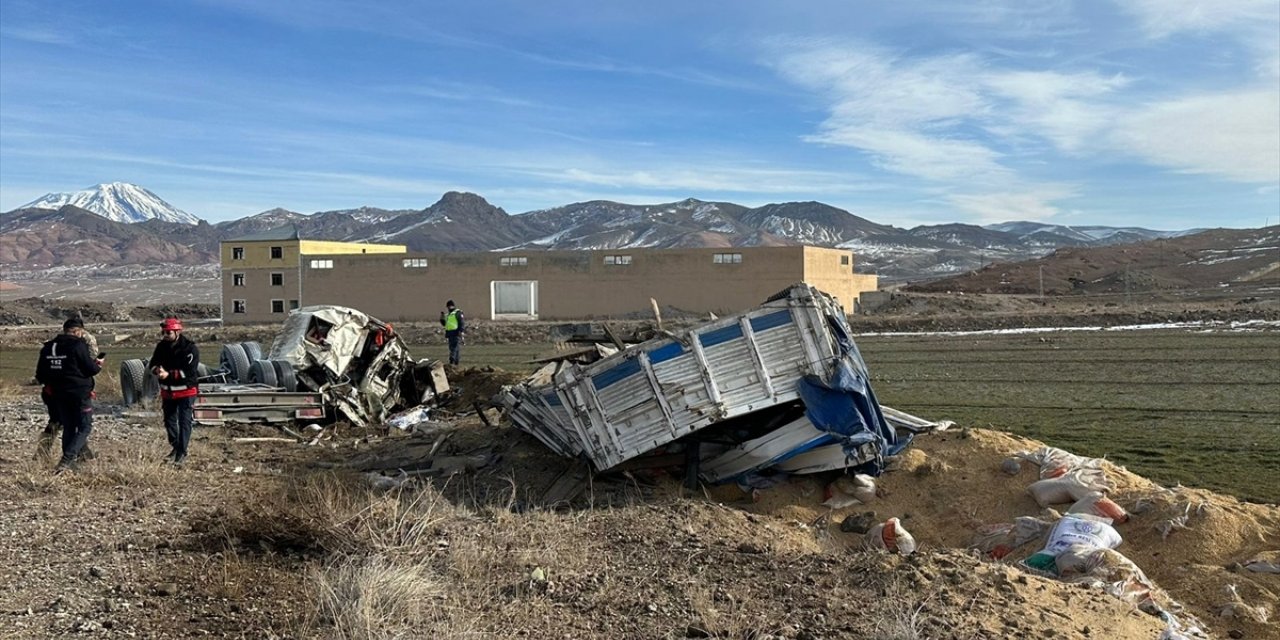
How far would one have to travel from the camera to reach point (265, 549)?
6688 millimetres

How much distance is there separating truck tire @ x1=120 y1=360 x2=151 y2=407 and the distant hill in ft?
242

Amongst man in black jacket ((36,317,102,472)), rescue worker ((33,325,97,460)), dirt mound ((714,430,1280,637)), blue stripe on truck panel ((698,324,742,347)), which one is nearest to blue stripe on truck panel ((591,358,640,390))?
blue stripe on truck panel ((698,324,742,347))

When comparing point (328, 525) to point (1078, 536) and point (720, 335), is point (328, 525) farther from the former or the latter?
point (1078, 536)

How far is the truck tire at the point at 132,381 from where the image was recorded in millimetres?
16562

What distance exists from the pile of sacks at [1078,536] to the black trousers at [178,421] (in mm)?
7827

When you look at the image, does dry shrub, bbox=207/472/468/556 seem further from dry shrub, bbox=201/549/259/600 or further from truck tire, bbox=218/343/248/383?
truck tire, bbox=218/343/248/383

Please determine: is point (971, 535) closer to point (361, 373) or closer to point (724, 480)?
point (724, 480)

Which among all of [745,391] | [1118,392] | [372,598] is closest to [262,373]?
[745,391]

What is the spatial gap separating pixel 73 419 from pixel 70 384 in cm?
33

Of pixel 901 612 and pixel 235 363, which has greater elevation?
pixel 235 363

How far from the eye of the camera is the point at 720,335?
9.31 meters

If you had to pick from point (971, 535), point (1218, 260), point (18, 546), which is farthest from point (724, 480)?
point (1218, 260)

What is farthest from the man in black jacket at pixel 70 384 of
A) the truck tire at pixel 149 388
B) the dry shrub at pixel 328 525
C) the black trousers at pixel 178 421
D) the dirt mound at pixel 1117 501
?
the truck tire at pixel 149 388

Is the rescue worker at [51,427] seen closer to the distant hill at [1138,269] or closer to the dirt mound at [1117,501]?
the dirt mound at [1117,501]
